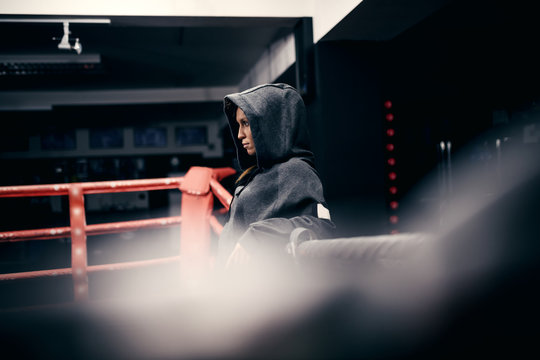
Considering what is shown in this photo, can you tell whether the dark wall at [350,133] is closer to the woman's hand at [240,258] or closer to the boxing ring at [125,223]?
the boxing ring at [125,223]

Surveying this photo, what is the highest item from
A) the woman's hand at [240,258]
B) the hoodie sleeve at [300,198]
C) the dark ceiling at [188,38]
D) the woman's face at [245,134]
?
the dark ceiling at [188,38]

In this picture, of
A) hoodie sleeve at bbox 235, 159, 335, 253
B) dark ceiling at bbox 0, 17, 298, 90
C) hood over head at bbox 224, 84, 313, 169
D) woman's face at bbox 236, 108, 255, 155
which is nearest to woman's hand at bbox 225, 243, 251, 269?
hoodie sleeve at bbox 235, 159, 335, 253

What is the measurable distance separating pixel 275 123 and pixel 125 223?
2.70ft

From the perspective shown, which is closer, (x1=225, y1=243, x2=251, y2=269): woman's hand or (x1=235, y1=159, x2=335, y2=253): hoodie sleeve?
(x1=225, y1=243, x2=251, y2=269): woman's hand

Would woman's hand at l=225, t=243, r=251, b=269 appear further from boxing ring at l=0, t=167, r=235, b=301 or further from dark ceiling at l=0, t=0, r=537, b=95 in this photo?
dark ceiling at l=0, t=0, r=537, b=95

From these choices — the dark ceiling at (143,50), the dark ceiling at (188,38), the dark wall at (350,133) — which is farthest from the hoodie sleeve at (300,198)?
the dark ceiling at (143,50)

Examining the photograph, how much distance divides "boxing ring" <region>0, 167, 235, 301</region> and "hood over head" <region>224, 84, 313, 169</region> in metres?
0.33

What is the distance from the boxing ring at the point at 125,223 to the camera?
1511 mm

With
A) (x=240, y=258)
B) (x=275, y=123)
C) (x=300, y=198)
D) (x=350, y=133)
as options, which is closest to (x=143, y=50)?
(x=350, y=133)

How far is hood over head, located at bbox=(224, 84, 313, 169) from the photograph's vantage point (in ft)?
4.00

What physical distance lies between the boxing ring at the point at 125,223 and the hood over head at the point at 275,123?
0.33 meters

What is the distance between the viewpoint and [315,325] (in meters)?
0.36

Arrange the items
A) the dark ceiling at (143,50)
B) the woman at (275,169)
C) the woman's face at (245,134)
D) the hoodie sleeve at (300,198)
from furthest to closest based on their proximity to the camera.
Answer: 1. the dark ceiling at (143,50)
2. the woman's face at (245,134)
3. the woman at (275,169)
4. the hoodie sleeve at (300,198)

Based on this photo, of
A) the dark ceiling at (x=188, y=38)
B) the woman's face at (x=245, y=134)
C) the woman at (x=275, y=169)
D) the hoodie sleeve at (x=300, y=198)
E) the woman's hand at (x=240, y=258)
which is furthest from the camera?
the dark ceiling at (x=188, y=38)
